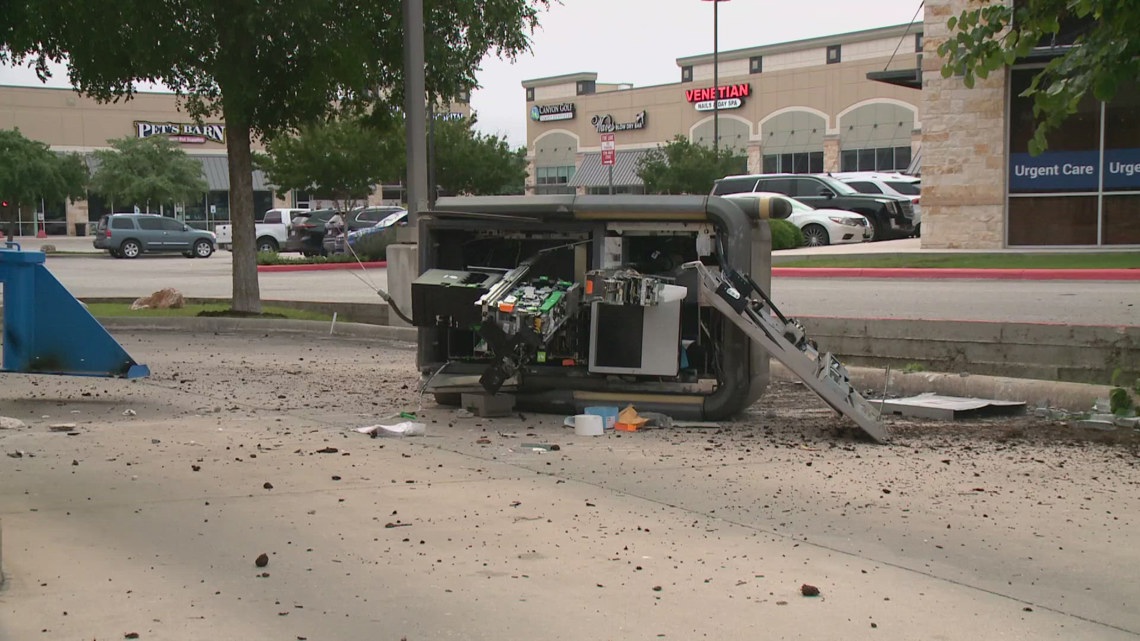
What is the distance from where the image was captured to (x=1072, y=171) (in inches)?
899

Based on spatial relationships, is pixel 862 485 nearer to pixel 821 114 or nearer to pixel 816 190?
pixel 816 190

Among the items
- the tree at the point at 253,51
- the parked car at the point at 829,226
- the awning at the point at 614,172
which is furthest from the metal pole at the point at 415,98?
the awning at the point at 614,172

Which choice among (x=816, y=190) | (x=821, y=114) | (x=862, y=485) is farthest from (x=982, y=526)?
(x=821, y=114)

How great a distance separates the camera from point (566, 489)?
6871 mm

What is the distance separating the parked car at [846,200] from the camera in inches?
1167

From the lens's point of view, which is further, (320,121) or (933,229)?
(933,229)

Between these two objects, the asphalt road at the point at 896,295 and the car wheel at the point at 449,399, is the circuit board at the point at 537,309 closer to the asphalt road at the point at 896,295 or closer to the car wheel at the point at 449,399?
the car wheel at the point at 449,399

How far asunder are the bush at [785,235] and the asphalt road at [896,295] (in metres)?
6.99

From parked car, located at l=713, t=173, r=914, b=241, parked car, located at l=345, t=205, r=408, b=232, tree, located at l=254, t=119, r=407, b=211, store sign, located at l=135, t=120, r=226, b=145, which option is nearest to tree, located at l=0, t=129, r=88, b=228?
store sign, located at l=135, t=120, r=226, b=145

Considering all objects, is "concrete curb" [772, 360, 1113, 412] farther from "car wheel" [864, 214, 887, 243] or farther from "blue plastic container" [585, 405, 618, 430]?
"car wheel" [864, 214, 887, 243]

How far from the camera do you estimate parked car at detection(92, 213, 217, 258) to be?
41.3 metres

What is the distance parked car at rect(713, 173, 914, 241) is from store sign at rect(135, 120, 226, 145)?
136ft

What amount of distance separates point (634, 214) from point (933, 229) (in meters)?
16.2

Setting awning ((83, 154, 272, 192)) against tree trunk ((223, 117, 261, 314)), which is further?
awning ((83, 154, 272, 192))
